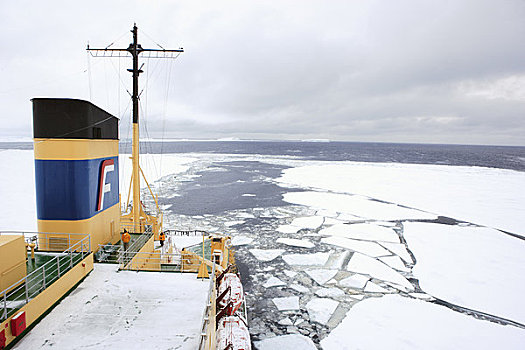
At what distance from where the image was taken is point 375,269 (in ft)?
29.1

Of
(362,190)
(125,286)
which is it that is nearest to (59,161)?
(125,286)

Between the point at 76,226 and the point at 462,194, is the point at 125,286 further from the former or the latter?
the point at 462,194

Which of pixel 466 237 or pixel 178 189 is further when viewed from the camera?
pixel 178 189

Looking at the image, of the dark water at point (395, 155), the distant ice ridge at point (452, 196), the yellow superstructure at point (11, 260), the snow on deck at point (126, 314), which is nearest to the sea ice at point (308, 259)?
the snow on deck at point (126, 314)

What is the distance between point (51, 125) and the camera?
475cm

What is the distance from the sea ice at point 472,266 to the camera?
7.21 m

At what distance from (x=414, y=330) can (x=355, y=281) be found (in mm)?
2156

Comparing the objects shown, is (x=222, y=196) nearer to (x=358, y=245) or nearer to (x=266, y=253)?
(x=266, y=253)

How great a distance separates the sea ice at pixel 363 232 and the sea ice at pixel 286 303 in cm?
533

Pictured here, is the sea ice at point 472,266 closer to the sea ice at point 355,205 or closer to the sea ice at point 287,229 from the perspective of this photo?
the sea ice at point 355,205

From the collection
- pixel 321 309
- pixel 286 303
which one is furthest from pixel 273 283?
pixel 321 309

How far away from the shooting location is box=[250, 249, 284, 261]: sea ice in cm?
965

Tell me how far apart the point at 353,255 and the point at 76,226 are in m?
8.19

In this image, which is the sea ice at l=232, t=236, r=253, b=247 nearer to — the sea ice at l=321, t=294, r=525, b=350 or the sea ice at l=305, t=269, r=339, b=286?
the sea ice at l=305, t=269, r=339, b=286
